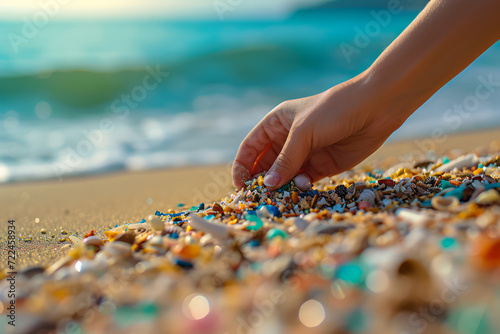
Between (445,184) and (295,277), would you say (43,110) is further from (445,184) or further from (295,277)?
(295,277)

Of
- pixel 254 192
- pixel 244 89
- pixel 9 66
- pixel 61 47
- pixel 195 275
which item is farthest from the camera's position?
pixel 61 47

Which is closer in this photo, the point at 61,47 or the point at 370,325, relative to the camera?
the point at 370,325

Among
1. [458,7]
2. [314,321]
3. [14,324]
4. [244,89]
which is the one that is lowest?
[244,89]

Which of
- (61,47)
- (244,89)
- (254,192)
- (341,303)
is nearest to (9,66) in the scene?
(61,47)

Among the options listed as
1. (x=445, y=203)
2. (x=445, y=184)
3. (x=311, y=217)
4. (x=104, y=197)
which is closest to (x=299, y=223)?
(x=311, y=217)

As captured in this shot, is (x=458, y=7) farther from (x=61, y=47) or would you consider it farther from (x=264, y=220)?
(x=61, y=47)

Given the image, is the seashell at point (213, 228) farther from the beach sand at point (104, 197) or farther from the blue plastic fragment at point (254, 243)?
the beach sand at point (104, 197)

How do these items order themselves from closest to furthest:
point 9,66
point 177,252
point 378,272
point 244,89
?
point 378,272 → point 177,252 → point 244,89 → point 9,66

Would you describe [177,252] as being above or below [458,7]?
below

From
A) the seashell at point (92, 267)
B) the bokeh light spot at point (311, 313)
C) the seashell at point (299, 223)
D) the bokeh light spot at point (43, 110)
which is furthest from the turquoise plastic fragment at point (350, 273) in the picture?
the bokeh light spot at point (43, 110)

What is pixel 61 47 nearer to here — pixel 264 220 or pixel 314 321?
pixel 264 220
